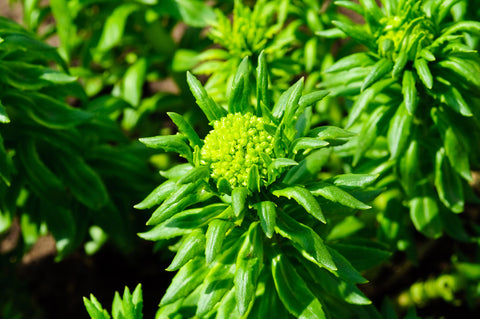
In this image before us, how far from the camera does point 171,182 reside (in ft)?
6.50

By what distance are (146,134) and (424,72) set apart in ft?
9.02

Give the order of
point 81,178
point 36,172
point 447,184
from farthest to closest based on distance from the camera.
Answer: point 81,178
point 36,172
point 447,184

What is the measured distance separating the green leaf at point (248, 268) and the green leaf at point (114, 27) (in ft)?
6.23

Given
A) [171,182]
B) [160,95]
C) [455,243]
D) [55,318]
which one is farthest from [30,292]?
[455,243]

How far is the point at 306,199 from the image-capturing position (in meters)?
1.80

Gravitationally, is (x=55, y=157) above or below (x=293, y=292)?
above

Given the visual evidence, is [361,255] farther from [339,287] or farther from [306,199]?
[306,199]

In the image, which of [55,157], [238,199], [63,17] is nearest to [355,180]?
[238,199]

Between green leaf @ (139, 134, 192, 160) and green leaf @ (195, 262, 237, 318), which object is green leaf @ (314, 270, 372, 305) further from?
green leaf @ (139, 134, 192, 160)

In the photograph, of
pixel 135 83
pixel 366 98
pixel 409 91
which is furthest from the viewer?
pixel 135 83

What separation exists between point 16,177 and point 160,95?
1.43 m

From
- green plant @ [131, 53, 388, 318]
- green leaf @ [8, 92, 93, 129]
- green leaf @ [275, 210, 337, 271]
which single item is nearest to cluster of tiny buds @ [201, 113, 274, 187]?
green plant @ [131, 53, 388, 318]

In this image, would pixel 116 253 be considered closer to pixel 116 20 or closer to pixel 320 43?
pixel 116 20

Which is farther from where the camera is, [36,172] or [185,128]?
[36,172]
